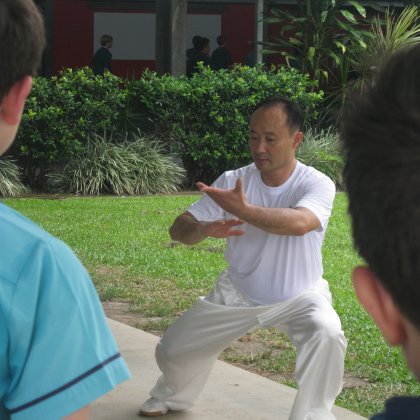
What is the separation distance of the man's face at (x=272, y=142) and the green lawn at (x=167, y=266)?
50cm

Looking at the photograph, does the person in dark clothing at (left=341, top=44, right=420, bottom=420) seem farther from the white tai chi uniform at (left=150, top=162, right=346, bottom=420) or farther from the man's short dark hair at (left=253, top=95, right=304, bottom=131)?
the man's short dark hair at (left=253, top=95, right=304, bottom=131)

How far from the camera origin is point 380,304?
119 cm

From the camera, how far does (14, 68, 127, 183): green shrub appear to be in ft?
48.7

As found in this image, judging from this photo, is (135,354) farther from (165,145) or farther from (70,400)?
(165,145)

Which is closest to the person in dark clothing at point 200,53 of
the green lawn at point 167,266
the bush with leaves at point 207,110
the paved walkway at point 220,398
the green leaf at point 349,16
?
the green leaf at point 349,16

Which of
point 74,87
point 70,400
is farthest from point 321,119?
point 70,400

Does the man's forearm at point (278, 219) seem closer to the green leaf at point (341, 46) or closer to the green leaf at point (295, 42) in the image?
the green leaf at point (341, 46)

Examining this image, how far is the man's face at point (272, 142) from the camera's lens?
5.17 meters

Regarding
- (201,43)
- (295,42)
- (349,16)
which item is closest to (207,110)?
(295,42)

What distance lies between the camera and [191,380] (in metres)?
5.21

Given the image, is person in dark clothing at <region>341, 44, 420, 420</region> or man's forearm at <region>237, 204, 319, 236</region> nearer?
person in dark clothing at <region>341, 44, 420, 420</region>

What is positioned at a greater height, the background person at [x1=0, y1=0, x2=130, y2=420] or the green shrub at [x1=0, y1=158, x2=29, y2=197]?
the background person at [x1=0, y1=0, x2=130, y2=420]

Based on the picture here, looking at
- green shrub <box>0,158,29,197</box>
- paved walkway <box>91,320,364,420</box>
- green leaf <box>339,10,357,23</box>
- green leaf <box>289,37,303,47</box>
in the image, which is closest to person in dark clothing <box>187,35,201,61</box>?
green leaf <box>289,37,303,47</box>

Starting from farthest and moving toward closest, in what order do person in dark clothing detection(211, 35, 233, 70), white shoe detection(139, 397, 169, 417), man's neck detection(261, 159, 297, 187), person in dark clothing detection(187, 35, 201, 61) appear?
person in dark clothing detection(211, 35, 233, 70) → person in dark clothing detection(187, 35, 201, 61) → white shoe detection(139, 397, 169, 417) → man's neck detection(261, 159, 297, 187)
